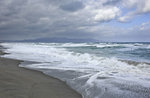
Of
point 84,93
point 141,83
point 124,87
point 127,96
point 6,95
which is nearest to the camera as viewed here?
point 6,95

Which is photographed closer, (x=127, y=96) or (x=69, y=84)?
(x=127, y=96)

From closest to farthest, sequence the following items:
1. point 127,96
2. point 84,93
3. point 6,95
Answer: point 6,95
point 127,96
point 84,93

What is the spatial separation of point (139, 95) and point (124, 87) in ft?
2.21

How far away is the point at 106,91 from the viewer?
409 cm

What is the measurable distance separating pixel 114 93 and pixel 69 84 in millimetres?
1546

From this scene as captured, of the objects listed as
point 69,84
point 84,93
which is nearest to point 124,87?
point 84,93

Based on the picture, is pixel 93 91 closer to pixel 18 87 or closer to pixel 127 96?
pixel 127 96

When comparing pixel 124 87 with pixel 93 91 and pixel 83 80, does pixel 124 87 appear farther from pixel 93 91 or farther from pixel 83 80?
pixel 83 80

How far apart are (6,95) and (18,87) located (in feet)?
2.24

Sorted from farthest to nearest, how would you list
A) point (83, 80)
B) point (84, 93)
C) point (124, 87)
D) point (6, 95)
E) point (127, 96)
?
point (83, 80)
point (124, 87)
point (84, 93)
point (127, 96)
point (6, 95)

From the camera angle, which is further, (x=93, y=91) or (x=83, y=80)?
(x=83, y=80)

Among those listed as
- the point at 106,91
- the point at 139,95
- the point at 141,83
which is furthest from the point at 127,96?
the point at 141,83

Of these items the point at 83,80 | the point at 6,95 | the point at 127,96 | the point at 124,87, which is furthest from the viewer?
the point at 83,80

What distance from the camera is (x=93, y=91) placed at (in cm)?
412
